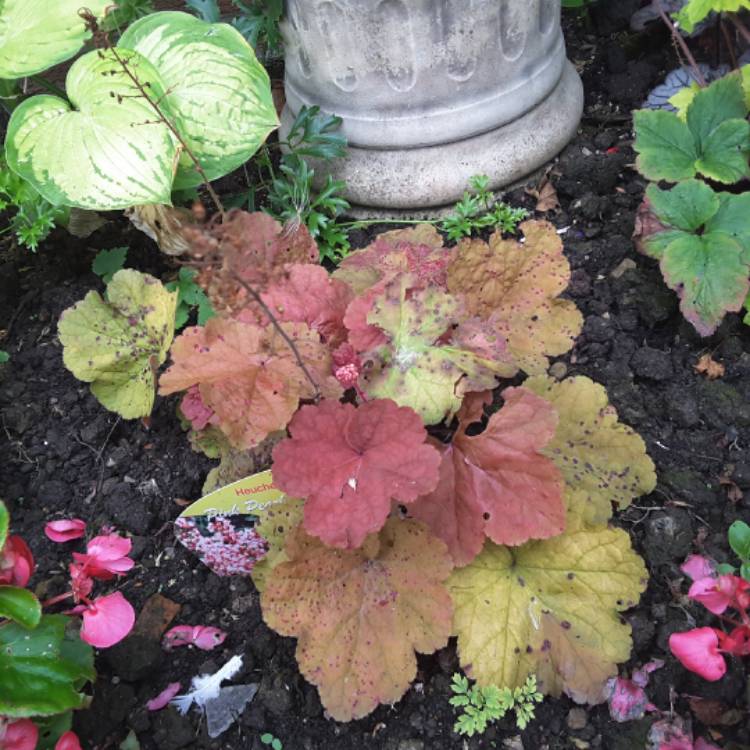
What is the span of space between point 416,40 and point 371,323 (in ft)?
2.88

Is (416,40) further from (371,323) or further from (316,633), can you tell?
(316,633)

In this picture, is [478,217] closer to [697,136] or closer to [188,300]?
[697,136]

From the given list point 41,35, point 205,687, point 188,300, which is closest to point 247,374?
point 205,687

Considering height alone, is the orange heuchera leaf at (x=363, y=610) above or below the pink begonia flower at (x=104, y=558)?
below

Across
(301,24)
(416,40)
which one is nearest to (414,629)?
(416,40)

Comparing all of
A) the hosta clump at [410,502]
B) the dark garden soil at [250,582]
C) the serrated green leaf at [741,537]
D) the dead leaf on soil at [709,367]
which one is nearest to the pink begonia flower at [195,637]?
the dark garden soil at [250,582]

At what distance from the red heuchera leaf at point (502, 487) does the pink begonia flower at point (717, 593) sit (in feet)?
0.68

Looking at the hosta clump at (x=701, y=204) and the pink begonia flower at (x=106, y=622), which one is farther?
the hosta clump at (x=701, y=204)

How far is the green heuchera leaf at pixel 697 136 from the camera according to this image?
1604 millimetres

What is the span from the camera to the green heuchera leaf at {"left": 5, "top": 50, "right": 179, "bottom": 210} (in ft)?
4.59

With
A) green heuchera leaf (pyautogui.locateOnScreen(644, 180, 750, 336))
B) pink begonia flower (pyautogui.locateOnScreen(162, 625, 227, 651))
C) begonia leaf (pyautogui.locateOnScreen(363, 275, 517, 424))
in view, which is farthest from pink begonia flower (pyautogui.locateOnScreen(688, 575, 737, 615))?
pink begonia flower (pyautogui.locateOnScreen(162, 625, 227, 651))

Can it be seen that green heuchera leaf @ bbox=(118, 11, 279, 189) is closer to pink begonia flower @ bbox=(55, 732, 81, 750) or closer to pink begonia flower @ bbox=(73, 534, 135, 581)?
pink begonia flower @ bbox=(73, 534, 135, 581)

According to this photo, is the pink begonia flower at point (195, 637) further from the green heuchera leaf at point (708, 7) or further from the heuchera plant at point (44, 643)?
the green heuchera leaf at point (708, 7)

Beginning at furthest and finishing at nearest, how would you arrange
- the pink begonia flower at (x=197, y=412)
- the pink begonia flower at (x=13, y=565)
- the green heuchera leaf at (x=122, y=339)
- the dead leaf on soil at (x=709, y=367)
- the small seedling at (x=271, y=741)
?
the dead leaf on soil at (x=709, y=367) < the green heuchera leaf at (x=122, y=339) < the pink begonia flower at (x=197, y=412) < the small seedling at (x=271, y=741) < the pink begonia flower at (x=13, y=565)
